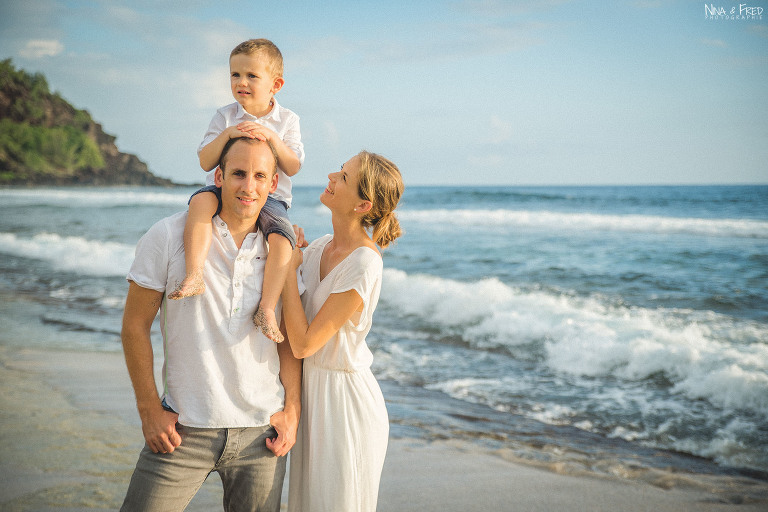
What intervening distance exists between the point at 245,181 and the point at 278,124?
80cm

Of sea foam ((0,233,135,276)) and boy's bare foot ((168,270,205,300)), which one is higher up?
boy's bare foot ((168,270,205,300))

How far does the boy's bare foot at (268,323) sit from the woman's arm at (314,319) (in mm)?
99

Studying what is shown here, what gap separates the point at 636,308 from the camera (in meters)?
9.49

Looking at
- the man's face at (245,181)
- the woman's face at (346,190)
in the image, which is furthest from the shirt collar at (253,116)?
the man's face at (245,181)

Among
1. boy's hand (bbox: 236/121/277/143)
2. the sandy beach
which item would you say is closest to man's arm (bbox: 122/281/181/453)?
boy's hand (bbox: 236/121/277/143)

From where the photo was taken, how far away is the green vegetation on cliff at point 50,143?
52406mm

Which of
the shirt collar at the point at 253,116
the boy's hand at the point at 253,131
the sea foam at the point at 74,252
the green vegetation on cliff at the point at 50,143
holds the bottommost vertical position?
the sea foam at the point at 74,252

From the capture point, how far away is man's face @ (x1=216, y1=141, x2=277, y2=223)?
2213 mm

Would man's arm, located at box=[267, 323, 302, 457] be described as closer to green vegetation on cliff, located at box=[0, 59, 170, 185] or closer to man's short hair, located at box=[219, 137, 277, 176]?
man's short hair, located at box=[219, 137, 277, 176]

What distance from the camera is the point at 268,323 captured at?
7.11 ft

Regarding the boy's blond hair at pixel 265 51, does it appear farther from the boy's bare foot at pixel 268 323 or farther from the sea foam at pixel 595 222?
the sea foam at pixel 595 222

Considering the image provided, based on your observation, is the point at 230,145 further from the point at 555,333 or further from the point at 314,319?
the point at 555,333

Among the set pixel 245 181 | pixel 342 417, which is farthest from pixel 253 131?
pixel 342 417

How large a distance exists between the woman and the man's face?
0.96 ft
